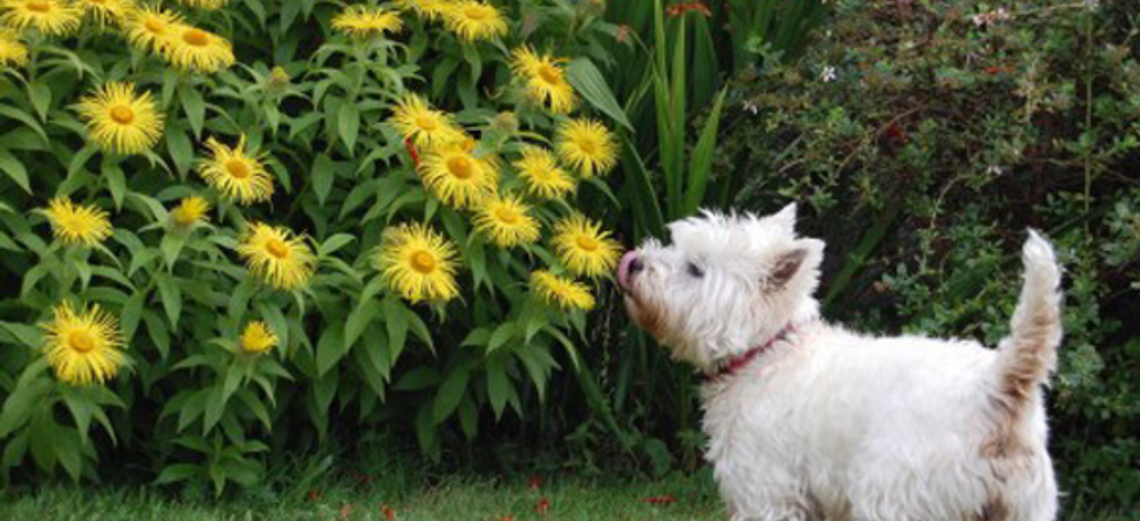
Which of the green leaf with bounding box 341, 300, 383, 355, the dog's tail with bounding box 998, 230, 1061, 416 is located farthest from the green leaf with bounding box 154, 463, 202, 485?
the dog's tail with bounding box 998, 230, 1061, 416

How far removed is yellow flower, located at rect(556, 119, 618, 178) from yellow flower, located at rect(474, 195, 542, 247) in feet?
1.12

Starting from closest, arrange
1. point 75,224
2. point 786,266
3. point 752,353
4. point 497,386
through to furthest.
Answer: point 786,266 < point 752,353 < point 75,224 < point 497,386

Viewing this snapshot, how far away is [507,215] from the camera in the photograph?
5.71 metres

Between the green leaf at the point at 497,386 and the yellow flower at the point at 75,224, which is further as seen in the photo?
the green leaf at the point at 497,386

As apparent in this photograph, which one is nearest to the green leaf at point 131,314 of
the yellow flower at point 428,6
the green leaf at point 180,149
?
the green leaf at point 180,149

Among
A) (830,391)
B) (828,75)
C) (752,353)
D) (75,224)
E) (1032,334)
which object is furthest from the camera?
(828,75)

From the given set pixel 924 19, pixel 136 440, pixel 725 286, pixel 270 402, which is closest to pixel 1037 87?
pixel 924 19

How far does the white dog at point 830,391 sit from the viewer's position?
4379 mm

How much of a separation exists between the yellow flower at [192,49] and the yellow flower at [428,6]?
2.24ft

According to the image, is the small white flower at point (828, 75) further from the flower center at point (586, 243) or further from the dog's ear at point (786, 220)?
the dog's ear at point (786, 220)

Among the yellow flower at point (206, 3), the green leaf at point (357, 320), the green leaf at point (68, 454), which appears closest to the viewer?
the green leaf at point (68, 454)

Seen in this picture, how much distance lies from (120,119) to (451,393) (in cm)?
138

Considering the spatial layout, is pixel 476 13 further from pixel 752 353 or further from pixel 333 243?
pixel 752 353

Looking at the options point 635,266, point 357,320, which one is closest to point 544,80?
point 357,320
